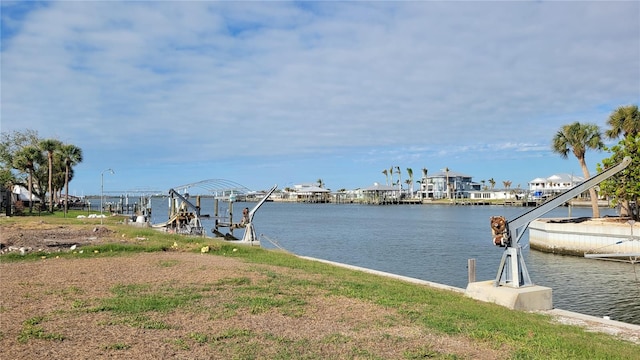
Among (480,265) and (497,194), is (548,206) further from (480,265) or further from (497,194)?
(497,194)

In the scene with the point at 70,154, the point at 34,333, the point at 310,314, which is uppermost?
the point at 70,154

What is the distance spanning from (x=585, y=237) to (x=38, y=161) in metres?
63.3

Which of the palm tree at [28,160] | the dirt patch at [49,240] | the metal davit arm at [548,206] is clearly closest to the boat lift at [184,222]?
the dirt patch at [49,240]

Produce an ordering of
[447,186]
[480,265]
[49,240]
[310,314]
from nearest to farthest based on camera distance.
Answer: [310,314] → [49,240] → [480,265] → [447,186]

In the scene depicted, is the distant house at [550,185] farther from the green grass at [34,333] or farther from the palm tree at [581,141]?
the green grass at [34,333]

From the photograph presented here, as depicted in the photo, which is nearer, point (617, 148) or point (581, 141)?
point (617, 148)

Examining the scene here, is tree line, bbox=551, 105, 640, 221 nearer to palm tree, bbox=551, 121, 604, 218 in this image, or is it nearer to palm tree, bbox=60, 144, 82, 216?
palm tree, bbox=551, 121, 604, 218

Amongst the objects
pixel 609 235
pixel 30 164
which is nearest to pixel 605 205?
pixel 609 235

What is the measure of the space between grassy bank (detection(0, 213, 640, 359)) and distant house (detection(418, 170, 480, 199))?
153 metres

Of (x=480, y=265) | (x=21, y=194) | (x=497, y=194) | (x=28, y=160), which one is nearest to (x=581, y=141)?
(x=480, y=265)

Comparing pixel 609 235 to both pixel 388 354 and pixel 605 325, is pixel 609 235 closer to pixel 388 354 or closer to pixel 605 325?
pixel 605 325

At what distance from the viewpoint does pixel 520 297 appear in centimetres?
1189

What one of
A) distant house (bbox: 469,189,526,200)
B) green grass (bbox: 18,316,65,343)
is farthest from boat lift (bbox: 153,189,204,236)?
distant house (bbox: 469,189,526,200)

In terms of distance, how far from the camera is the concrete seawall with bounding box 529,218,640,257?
99.9ft
